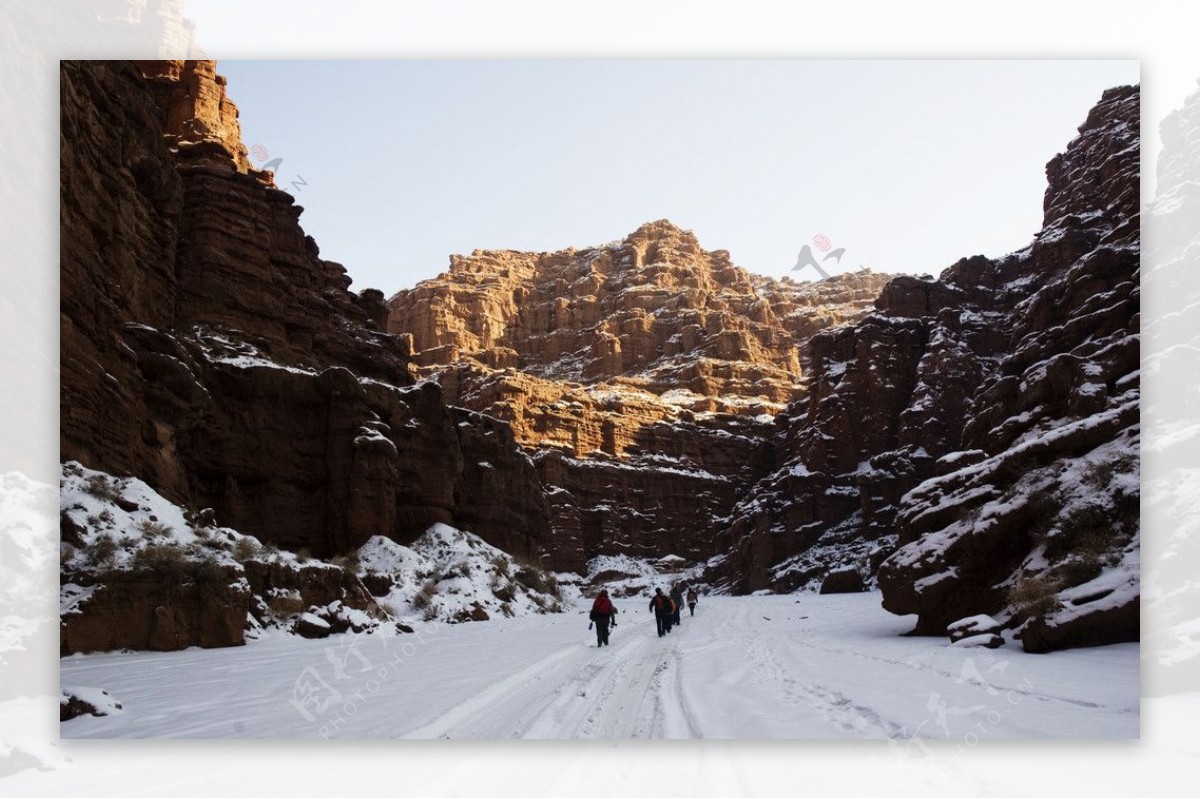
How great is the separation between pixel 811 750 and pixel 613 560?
305 feet

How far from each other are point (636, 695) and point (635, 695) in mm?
12

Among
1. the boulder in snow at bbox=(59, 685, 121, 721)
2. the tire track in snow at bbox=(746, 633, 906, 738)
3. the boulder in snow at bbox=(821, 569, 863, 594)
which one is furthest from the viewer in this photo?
the boulder in snow at bbox=(821, 569, 863, 594)

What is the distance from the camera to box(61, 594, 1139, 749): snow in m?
8.52

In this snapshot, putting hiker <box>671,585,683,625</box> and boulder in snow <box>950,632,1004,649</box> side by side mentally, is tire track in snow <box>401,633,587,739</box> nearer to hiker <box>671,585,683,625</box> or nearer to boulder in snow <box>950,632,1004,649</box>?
boulder in snow <box>950,632,1004,649</box>

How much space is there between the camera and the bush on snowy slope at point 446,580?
29203mm

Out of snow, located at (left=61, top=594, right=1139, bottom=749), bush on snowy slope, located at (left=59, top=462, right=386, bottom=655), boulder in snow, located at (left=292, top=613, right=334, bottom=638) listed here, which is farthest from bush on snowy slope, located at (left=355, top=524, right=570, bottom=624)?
snow, located at (left=61, top=594, right=1139, bottom=749)

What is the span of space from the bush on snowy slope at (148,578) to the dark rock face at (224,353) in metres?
1.37

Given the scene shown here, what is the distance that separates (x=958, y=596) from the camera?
15.5 meters

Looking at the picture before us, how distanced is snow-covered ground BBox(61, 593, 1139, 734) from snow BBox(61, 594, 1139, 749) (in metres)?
0.02

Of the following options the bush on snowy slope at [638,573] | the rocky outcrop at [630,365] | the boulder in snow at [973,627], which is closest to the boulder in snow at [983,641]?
the boulder in snow at [973,627]

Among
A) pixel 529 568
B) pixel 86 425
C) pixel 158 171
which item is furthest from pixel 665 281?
pixel 86 425

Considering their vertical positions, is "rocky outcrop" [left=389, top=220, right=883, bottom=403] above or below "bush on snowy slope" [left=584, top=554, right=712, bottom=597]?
above

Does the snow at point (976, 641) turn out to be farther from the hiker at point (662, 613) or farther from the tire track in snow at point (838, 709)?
the hiker at point (662, 613)

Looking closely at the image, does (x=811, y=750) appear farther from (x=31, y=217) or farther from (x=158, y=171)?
(x=158, y=171)
